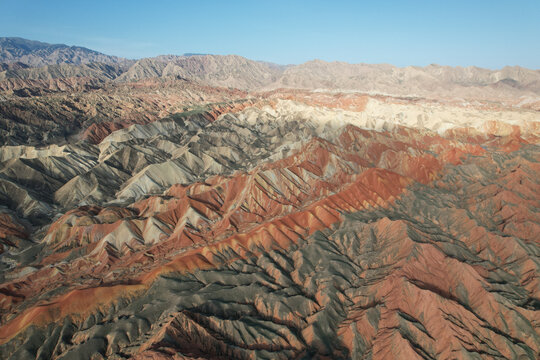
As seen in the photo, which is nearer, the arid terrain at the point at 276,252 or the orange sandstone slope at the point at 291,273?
the orange sandstone slope at the point at 291,273

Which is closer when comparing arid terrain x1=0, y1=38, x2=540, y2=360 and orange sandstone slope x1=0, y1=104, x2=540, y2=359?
orange sandstone slope x1=0, y1=104, x2=540, y2=359

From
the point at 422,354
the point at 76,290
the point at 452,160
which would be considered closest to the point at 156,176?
the point at 76,290

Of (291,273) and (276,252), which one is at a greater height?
(276,252)

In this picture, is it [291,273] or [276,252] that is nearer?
[291,273]
